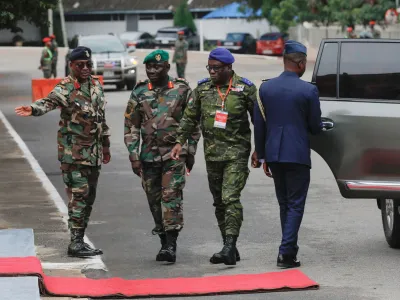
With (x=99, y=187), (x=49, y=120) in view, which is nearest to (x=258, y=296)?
(x=99, y=187)

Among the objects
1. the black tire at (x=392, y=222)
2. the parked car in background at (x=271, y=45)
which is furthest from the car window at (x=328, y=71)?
the parked car in background at (x=271, y=45)

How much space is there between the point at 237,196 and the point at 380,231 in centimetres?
224

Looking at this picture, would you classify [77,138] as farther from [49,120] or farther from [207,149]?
[49,120]

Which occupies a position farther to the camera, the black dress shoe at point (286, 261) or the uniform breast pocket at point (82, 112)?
the uniform breast pocket at point (82, 112)

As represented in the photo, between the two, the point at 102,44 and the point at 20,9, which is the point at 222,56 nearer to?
the point at 102,44

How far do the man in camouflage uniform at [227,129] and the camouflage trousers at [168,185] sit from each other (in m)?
0.23

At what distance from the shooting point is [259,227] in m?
12.2

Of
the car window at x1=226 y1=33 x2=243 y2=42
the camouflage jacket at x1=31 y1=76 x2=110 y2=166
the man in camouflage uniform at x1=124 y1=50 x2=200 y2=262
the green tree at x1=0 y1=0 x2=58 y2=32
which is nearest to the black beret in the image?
the camouflage jacket at x1=31 y1=76 x2=110 y2=166

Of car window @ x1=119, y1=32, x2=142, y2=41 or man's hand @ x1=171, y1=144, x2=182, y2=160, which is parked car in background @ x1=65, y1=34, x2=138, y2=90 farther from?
car window @ x1=119, y1=32, x2=142, y2=41

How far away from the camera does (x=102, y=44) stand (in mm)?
38812

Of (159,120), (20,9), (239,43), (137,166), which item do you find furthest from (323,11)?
(137,166)

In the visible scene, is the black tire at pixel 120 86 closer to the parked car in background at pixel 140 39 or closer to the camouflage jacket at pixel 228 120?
the camouflage jacket at pixel 228 120

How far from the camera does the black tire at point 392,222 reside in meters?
10.7

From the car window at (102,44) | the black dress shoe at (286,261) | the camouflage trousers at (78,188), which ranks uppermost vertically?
the camouflage trousers at (78,188)
